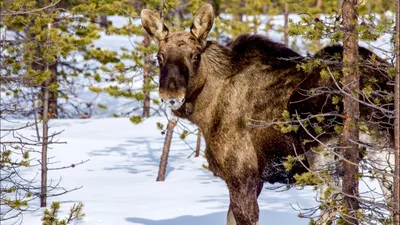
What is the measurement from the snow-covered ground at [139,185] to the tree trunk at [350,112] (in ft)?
12.0

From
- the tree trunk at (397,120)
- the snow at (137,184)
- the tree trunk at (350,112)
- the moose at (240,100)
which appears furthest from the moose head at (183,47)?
the tree trunk at (397,120)

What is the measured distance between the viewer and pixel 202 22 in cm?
797

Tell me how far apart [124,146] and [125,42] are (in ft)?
70.5

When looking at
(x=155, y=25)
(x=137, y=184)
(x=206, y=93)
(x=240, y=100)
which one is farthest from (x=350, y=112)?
(x=137, y=184)

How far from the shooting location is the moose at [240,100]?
24.9 feet

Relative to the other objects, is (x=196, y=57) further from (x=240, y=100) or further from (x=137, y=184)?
(x=137, y=184)

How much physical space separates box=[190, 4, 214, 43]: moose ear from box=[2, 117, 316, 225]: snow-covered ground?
9.95 feet

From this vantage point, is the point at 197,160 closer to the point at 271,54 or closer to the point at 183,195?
the point at 183,195

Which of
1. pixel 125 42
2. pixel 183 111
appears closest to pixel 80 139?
pixel 183 111

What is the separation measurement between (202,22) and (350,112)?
8.19 feet

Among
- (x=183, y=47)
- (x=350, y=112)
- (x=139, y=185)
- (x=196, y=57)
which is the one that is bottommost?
(x=139, y=185)

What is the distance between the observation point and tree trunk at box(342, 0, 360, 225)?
6039 mm

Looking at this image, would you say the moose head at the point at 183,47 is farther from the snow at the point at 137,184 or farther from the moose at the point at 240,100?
the snow at the point at 137,184

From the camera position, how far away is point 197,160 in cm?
1623
